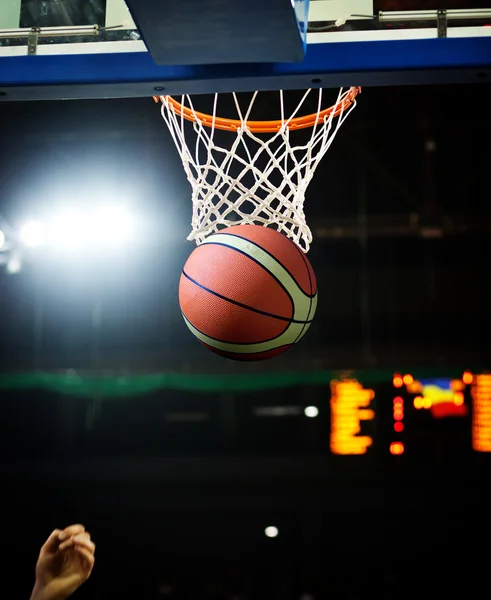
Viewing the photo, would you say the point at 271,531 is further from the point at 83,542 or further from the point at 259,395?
the point at 83,542

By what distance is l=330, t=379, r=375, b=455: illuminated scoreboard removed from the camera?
551 centimetres

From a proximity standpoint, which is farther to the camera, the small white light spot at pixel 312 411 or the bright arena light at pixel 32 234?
the small white light spot at pixel 312 411

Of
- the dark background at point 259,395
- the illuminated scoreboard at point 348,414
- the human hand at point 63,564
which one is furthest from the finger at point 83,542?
the dark background at point 259,395

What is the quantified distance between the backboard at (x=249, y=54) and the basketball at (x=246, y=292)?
41cm

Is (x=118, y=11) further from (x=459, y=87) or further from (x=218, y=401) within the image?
(x=218, y=401)

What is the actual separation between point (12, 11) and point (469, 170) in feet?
19.2

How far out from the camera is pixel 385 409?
6.49 meters

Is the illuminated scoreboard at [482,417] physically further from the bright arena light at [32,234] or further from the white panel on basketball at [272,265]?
the white panel on basketball at [272,265]

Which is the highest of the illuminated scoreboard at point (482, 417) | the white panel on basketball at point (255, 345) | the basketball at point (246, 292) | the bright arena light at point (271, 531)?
the basketball at point (246, 292)

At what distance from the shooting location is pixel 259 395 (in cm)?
712

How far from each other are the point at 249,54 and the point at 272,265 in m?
0.53

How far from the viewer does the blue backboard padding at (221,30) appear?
4.28ft

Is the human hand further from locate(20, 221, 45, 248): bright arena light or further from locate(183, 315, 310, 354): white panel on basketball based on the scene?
locate(20, 221, 45, 248): bright arena light

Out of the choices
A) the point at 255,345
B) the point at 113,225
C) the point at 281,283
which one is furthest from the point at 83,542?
the point at 113,225
